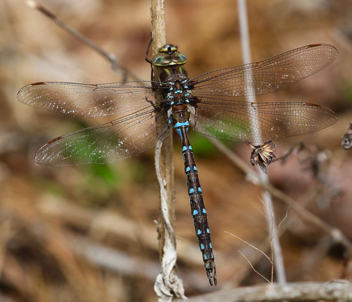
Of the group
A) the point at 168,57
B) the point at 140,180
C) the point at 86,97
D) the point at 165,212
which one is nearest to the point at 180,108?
the point at 168,57

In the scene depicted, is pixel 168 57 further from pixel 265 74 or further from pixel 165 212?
pixel 165 212

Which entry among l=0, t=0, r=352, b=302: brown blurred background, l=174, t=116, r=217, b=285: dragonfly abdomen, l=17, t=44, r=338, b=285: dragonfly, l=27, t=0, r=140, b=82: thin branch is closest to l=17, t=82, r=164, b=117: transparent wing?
l=17, t=44, r=338, b=285: dragonfly

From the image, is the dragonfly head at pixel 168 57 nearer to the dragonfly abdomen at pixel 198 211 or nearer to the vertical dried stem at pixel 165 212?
the vertical dried stem at pixel 165 212

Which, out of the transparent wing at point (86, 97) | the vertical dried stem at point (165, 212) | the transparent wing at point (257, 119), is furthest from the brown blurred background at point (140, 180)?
the transparent wing at point (86, 97)

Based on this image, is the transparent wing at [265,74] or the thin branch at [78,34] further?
the thin branch at [78,34]

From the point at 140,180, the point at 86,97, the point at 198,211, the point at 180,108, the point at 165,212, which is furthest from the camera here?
the point at 140,180

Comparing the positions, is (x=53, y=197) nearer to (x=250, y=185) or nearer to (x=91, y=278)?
(x=91, y=278)

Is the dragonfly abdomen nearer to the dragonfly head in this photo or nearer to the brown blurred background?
the dragonfly head

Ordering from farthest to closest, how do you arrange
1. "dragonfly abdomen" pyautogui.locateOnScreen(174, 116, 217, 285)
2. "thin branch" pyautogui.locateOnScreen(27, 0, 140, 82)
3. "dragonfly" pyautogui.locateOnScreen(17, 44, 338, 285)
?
"thin branch" pyautogui.locateOnScreen(27, 0, 140, 82) → "dragonfly" pyautogui.locateOnScreen(17, 44, 338, 285) → "dragonfly abdomen" pyautogui.locateOnScreen(174, 116, 217, 285)
